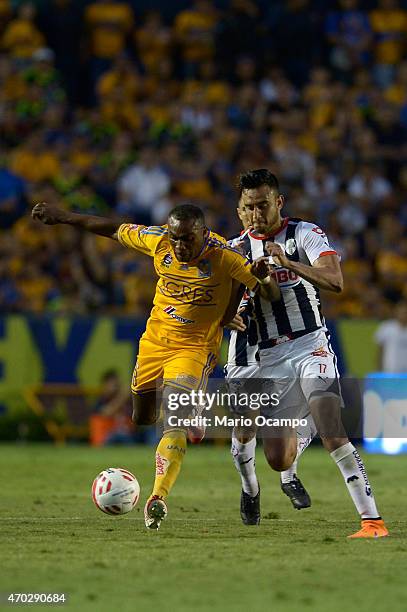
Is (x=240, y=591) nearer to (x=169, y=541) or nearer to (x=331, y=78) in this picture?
(x=169, y=541)

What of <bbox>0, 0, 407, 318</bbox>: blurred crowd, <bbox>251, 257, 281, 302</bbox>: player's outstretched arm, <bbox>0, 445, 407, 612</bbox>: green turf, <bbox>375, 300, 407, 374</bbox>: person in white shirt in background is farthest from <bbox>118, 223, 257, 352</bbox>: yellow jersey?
<bbox>0, 0, 407, 318</bbox>: blurred crowd

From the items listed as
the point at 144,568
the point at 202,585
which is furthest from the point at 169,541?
the point at 202,585

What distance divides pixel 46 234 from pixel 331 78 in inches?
277

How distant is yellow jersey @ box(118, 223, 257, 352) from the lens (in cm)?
897

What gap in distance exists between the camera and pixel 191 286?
902 cm

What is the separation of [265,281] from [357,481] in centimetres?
152

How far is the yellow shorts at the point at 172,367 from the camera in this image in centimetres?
880

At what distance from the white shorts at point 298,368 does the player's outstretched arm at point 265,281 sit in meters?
0.40

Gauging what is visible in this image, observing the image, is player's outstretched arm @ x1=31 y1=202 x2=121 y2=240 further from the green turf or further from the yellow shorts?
the green turf

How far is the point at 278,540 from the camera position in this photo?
808 centimetres

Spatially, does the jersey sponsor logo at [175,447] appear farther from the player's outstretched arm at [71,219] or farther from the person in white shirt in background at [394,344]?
the person in white shirt in background at [394,344]

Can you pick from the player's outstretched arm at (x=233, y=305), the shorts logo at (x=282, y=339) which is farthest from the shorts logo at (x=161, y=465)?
the shorts logo at (x=282, y=339)

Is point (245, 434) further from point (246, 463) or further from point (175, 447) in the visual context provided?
point (175, 447)

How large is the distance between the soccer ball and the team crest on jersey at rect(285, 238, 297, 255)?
197 cm
